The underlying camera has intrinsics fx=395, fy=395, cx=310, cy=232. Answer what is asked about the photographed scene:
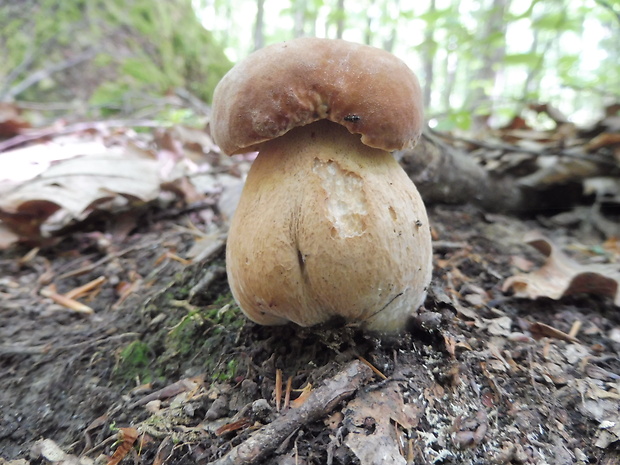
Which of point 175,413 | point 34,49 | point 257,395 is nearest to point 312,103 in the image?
point 257,395

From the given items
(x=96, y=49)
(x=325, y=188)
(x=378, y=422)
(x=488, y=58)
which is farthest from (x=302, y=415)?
(x=488, y=58)

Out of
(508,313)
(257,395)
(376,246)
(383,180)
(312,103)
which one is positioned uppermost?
(312,103)

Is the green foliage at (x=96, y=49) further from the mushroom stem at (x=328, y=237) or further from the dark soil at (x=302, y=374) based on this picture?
the mushroom stem at (x=328, y=237)

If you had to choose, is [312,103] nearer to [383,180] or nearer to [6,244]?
[383,180]

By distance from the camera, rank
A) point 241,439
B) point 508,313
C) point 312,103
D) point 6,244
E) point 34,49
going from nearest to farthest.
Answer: point 241,439, point 312,103, point 508,313, point 6,244, point 34,49

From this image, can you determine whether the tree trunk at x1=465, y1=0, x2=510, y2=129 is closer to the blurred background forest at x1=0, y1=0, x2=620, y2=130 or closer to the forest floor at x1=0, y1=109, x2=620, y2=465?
the blurred background forest at x1=0, y1=0, x2=620, y2=130

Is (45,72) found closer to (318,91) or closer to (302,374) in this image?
(318,91)

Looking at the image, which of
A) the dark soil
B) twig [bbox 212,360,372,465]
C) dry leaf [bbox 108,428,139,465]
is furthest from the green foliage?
twig [bbox 212,360,372,465]
